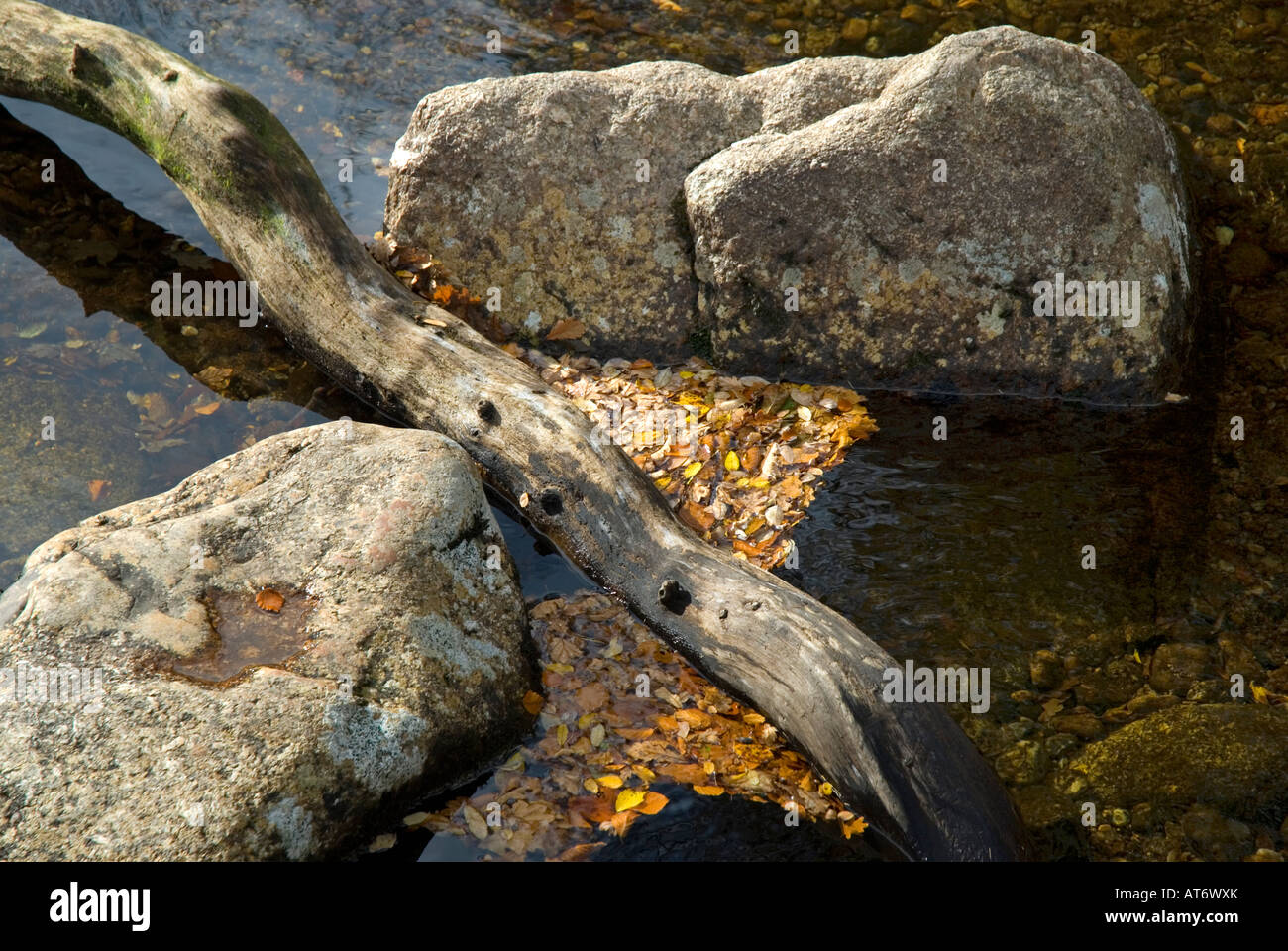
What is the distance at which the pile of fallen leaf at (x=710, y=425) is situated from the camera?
5973 mm

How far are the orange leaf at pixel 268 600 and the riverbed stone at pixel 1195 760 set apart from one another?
12.2ft

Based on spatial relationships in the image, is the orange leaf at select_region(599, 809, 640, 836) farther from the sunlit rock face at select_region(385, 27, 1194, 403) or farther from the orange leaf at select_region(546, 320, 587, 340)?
A: the orange leaf at select_region(546, 320, 587, 340)

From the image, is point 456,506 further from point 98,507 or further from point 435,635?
point 98,507

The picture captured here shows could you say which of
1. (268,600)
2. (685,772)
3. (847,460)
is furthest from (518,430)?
(685,772)

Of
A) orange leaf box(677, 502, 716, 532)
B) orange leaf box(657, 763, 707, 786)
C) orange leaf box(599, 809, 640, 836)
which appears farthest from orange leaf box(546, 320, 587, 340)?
orange leaf box(599, 809, 640, 836)

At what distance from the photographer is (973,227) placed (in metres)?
6.33

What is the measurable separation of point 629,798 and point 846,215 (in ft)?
12.5

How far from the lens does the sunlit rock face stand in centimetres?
632

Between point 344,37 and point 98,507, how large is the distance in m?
5.68

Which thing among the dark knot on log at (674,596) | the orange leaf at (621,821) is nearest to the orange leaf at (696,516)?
the dark knot on log at (674,596)

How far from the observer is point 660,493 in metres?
5.73

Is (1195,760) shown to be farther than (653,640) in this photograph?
No

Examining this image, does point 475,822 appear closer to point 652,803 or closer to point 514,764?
point 514,764

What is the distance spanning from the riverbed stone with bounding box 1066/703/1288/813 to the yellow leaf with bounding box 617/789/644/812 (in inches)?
77.4
